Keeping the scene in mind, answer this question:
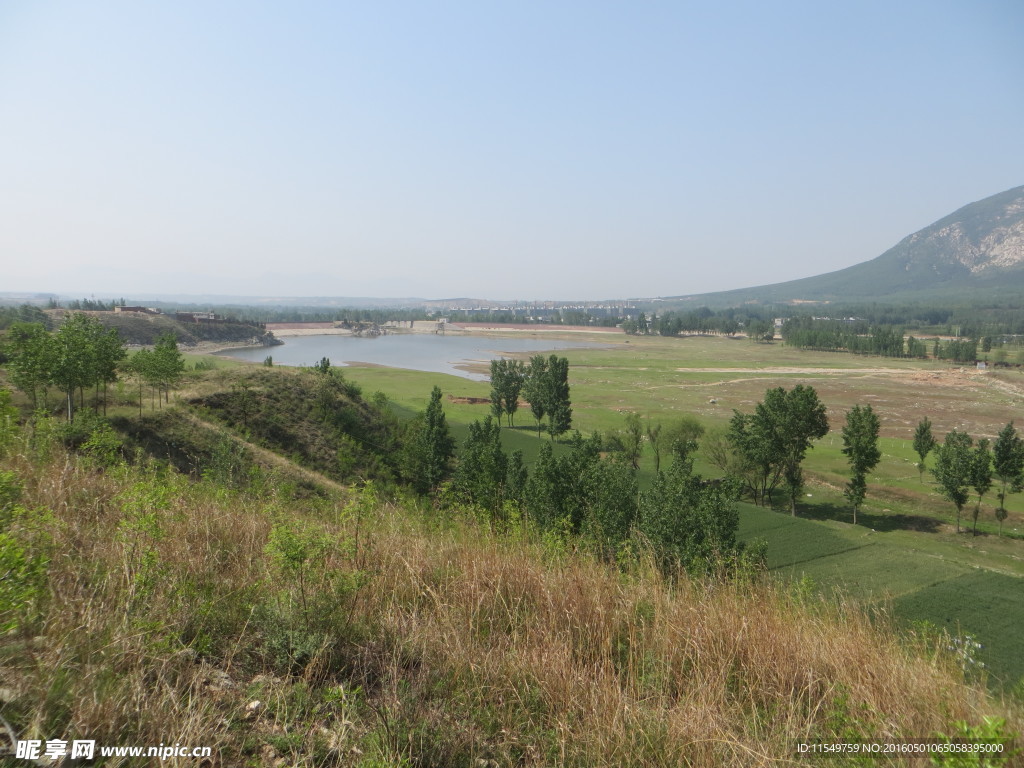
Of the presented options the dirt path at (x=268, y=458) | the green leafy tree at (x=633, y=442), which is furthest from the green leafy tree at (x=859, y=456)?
the dirt path at (x=268, y=458)

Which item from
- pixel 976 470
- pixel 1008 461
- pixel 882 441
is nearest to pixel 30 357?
pixel 976 470

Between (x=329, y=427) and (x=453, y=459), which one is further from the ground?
(x=329, y=427)

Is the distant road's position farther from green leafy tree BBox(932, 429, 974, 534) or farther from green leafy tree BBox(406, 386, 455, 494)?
green leafy tree BBox(932, 429, 974, 534)

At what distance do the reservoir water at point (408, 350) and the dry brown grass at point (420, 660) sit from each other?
69.7m

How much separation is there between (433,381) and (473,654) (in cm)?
7071

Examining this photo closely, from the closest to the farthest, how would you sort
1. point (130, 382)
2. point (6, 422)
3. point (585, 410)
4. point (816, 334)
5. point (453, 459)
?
point (6, 422) < point (130, 382) < point (453, 459) < point (585, 410) < point (816, 334)

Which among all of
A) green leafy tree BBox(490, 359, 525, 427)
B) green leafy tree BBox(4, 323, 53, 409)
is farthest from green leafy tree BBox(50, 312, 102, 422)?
green leafy tree BBox(490, 359, 525, 427)

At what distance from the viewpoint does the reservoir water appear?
90000mm

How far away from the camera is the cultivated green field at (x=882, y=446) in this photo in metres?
20.3

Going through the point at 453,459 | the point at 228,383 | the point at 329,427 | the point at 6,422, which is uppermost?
the point at 6,422

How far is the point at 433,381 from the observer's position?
73.6m

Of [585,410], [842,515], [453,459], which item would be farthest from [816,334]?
[453,459]

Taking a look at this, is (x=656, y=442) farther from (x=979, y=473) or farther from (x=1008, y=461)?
(x=1008, y=461)

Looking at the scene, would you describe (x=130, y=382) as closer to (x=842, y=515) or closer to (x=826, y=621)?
(x=826, y=621)
